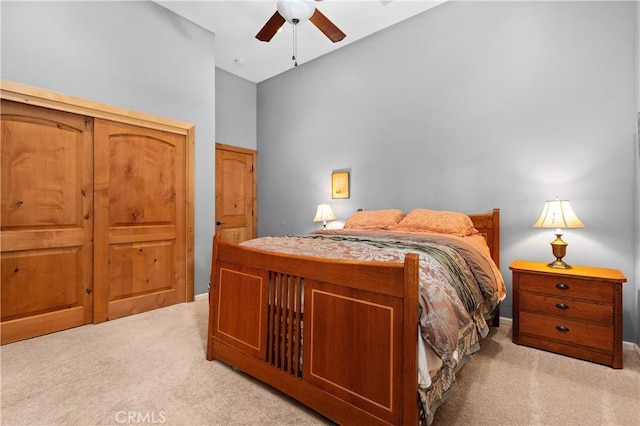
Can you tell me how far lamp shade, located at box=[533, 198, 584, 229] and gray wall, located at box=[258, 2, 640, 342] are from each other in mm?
331

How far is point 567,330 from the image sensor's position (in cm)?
218

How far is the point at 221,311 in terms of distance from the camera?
6.65 feet

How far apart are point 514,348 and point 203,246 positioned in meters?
3.33

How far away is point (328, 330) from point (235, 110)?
4.35 m

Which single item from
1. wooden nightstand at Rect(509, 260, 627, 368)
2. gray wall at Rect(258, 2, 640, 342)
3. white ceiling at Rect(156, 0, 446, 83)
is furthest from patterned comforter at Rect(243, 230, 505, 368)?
white ceiling at Rect(156, 0, 446, 83)

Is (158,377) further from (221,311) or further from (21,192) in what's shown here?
(21,192)

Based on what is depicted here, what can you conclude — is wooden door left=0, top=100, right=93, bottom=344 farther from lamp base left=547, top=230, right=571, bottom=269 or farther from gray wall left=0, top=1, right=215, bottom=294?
lamp base left=547, top=230, right=571, bottom=269

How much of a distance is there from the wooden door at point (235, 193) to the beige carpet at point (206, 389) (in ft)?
8.06

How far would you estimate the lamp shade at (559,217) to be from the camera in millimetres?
2278

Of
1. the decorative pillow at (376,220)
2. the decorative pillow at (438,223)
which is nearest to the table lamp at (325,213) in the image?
the decorative pillow at (376,220)

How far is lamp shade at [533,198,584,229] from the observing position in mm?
2278

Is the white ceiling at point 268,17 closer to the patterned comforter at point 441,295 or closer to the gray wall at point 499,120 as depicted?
the gray wall at point 499,120

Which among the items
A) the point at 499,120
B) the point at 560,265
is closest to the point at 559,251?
the point at 560,265

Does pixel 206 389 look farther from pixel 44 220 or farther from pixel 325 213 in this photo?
pixel 325 213
